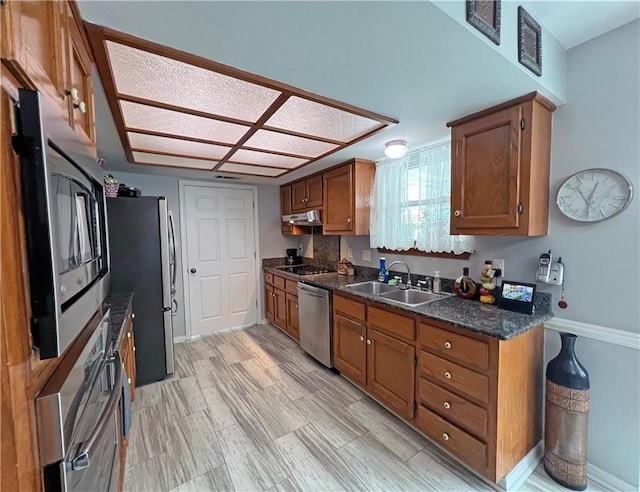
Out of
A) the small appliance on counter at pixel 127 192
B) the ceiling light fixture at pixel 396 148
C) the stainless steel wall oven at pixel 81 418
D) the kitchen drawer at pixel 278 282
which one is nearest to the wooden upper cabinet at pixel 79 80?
the stainless steel wall oven at pixel 81 418

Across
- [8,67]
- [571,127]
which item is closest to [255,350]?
[8,67]

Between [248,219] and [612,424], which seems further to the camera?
[248,219]

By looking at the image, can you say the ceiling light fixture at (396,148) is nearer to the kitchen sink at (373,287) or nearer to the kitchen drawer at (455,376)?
the kitchen sink at (373,287)

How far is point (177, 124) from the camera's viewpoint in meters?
1.79

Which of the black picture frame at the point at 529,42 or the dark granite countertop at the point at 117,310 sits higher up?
the black picture frame at the point at 529,42

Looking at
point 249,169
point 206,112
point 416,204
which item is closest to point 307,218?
point 249,169

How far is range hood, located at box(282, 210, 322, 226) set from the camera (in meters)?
3.30

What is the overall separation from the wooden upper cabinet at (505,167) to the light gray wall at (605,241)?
0.12 meters

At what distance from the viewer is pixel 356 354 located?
2391 mm

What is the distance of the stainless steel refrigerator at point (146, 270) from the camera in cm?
237

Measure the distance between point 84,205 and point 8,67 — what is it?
0.46 m

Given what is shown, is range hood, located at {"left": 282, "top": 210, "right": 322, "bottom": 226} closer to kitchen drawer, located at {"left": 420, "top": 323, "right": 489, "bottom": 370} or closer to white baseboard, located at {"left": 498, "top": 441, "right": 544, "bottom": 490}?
Answer: kitchen drawer, located at {"left": 420, "top": 323, "right": 489, "bottom": 370}

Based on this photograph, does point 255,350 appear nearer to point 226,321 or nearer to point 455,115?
point 226,321

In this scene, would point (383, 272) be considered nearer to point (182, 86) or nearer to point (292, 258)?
point (292, 258)
